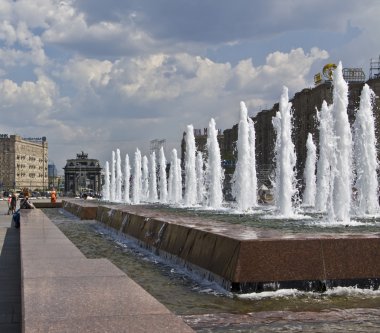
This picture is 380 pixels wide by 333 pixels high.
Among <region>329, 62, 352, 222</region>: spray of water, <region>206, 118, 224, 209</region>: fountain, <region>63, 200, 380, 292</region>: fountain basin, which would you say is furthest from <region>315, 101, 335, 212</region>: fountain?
<region>63, 200, 380, 292</region>: fountain basin

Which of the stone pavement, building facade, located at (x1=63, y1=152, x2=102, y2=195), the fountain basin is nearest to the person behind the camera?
Result: the stone pavement

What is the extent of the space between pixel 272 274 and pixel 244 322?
62.7 inches

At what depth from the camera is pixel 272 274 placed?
747 cm

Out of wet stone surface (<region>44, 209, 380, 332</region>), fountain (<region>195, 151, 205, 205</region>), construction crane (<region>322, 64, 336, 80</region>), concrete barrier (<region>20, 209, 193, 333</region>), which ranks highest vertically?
construction crane (<region>322, 64, 336, 80</region>)

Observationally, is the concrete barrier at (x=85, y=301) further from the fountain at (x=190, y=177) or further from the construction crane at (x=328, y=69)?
the construction crane at (x=328, y=69)

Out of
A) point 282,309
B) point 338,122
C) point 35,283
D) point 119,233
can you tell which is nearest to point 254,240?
point 282,309

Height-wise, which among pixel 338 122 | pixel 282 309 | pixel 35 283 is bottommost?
pixel 282 309

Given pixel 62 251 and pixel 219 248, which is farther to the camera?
pixel 62 251

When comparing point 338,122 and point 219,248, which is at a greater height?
point 338,122

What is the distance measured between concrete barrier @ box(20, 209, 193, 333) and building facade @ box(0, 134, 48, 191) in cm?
13589

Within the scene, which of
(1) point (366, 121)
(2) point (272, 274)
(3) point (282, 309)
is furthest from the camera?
(1) point (366, 121)

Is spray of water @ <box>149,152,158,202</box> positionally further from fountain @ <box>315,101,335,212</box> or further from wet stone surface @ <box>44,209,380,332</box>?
wet stone surface @ <box>44,209,380,332</box>

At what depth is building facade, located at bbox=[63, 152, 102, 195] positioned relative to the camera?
452ft

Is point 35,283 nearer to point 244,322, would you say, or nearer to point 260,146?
point 244,322
